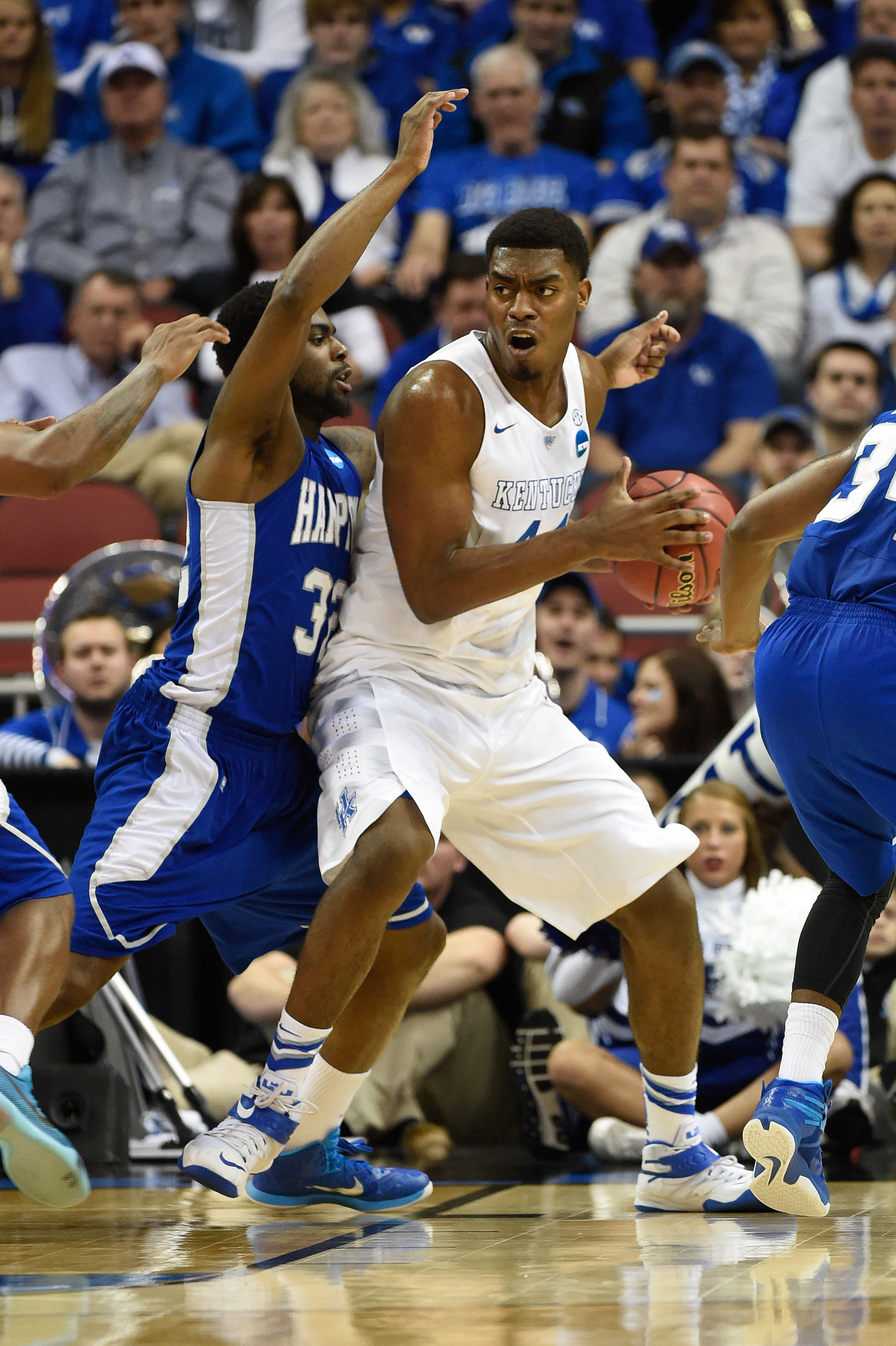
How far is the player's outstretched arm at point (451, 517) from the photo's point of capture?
12.3ft

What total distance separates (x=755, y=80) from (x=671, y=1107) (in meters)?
7.87

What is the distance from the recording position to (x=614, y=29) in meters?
10.8

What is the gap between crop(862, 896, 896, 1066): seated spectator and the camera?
5633 mm

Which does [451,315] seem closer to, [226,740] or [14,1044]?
[226,740]

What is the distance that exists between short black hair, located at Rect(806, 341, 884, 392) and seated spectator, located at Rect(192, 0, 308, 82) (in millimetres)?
4585

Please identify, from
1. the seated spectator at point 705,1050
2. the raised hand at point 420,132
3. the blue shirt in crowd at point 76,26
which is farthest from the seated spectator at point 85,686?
the blue shirt in crowd at point 76,26

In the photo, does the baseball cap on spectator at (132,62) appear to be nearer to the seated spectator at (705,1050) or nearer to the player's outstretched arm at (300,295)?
the seated spectator at (705,1050)

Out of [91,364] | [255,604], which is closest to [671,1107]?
[255,604]

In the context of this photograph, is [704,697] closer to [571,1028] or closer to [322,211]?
[571,1028]

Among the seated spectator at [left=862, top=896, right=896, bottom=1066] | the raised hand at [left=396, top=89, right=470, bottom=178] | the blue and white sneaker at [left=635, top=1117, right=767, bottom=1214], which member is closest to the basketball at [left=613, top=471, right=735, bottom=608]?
the raised hand at [left=396, top=89, right=470, bottom=178]

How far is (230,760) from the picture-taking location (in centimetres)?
400

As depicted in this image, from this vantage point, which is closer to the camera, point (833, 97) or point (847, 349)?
point (847, 349)

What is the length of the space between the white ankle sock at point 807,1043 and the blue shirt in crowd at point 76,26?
9.42 m

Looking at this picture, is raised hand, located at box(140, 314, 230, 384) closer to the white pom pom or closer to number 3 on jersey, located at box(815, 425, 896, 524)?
number 3 on jersey, located at box(815, 425, 896, 524)
